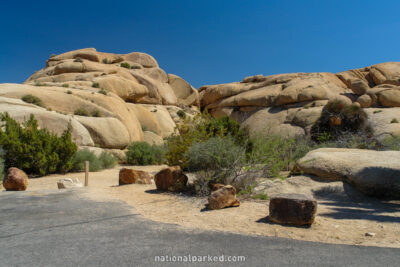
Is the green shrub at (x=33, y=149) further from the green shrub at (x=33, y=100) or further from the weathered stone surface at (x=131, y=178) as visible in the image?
the weathered stone surface at (x=131, y=178)

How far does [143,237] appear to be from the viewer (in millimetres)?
3635

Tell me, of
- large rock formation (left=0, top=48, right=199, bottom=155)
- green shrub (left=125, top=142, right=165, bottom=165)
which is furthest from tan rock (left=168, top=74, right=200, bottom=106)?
green shrub (left=125, top=142, right=165, bottom=165)

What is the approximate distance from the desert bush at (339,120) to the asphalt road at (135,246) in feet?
44.3

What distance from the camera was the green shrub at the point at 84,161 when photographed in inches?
493

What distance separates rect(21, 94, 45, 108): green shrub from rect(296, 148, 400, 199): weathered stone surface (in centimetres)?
1425

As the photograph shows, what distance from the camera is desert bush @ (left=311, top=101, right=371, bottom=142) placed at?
16062 mm

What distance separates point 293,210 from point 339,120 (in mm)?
14210

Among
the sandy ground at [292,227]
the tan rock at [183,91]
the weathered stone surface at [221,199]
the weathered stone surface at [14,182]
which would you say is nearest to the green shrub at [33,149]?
the weathered stone surface at [14,182]

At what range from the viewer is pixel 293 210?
4.30 m

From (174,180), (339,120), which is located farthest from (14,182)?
(339,120)

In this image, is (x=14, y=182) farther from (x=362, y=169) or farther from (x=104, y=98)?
(x=104, y=98)

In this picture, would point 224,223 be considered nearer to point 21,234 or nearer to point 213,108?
point 21,234

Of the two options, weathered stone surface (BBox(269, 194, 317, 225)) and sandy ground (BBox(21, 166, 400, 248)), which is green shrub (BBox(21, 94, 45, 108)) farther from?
weathered stone surface (BBox(269, 194, 317, 225))

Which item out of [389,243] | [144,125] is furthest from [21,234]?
Answer: [144,125]
